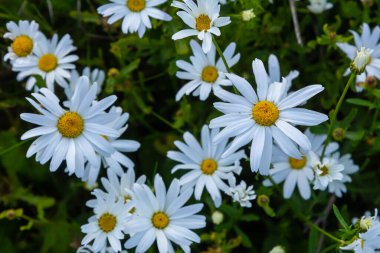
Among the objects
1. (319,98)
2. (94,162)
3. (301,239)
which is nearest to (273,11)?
(319,98)

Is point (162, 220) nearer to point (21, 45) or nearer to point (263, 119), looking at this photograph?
point (263, 119)

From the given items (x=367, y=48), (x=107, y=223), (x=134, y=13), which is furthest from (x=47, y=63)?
(x=367, y=48)

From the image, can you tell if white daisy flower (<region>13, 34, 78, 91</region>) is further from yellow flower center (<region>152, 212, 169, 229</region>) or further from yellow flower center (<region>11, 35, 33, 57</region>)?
yellow flower center (<region>152, 212, 169, 229</region>)

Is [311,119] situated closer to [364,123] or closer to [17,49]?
[364,123]

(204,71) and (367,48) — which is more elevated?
(204,71)

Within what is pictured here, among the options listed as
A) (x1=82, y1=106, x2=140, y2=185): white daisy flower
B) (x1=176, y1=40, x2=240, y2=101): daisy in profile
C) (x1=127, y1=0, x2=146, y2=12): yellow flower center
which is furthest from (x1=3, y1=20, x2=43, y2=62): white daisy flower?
(x1=176, y1=40, x2=240, y2=101): daisy in profile
